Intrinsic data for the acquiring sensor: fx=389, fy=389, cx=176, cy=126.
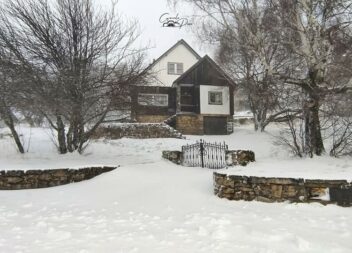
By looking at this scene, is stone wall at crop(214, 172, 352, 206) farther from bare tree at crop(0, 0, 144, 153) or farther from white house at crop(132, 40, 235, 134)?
white house at crop(132, 40, 235, 134)

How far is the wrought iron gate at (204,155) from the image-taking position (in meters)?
15.0

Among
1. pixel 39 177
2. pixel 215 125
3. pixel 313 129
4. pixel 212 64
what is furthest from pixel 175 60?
pixel 39 177

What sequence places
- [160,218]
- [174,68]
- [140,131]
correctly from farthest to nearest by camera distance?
[174,68] < [140,131] < [160,218]

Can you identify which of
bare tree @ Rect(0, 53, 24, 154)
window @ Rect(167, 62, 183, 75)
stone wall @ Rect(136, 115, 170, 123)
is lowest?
stone wall @ Rect(136, 115, 170, 123)

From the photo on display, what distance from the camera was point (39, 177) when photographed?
A: 1087cm

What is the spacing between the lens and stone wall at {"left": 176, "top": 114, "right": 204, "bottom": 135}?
29562 millimetres

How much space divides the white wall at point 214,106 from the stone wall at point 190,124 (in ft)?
2.58

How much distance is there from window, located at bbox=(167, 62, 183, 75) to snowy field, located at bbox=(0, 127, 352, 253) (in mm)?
22909

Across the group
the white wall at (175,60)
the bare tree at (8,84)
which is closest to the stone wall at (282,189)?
the bare tree at (8,84)

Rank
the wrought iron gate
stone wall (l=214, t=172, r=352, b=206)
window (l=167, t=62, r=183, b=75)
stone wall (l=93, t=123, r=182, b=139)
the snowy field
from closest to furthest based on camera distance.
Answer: the snowy field → stone wall (l=214, t=172, r=352, b=206) → the wrought iron gate → stone wall (l=93, t=123, r=182, b=139) → window (l=167, t=62, r=183, b=75)

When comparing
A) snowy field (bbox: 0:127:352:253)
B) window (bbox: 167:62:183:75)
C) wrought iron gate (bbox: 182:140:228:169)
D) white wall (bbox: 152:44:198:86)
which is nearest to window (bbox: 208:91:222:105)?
white wall (bbox: 152:44:198:86)

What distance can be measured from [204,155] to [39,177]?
700 centimetres

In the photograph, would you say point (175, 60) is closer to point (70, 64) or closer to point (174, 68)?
point (174, 68)

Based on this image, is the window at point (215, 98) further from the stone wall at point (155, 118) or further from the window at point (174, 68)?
the window at point (174, 68)
